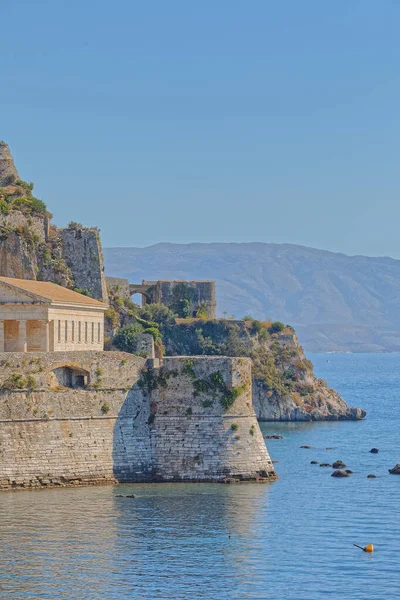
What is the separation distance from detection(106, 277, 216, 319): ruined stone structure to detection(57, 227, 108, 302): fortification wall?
2518cm

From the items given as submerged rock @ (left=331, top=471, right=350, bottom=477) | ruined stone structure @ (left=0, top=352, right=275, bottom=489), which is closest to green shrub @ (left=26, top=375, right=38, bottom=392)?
ruined stone structure @ (left=0, top=352, right=275, bottom=489)

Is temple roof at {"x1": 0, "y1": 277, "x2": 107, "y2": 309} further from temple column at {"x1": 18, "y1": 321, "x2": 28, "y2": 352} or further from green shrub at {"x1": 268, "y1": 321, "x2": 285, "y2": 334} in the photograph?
green shrub at {"x1": 268, "y1": 321, "x2": 285, "y2": 334}

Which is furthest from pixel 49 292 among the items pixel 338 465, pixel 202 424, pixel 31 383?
pixel 338 465

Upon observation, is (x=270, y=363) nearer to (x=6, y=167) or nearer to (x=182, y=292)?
(x=182, y=292)

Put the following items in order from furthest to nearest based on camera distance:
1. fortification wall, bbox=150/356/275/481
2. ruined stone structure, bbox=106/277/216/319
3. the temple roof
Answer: ruined stone structure, bbox=106/277/216/319, the temple roof, fortification wall, bbox=150/356/275/481

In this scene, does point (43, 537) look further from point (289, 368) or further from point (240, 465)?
point (289, 368)

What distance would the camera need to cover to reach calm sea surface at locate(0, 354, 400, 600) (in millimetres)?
47062

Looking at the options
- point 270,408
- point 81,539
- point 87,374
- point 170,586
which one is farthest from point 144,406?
point 270,408

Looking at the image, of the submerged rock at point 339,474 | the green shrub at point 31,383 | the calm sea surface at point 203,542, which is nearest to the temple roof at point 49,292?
the green shrub at point 31,383

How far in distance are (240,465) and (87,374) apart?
7.66m

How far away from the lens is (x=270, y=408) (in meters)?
126

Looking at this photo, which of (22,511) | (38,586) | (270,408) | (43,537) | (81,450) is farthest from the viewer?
(270,408)

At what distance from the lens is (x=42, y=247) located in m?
100

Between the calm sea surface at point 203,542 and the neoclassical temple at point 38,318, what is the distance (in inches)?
381
